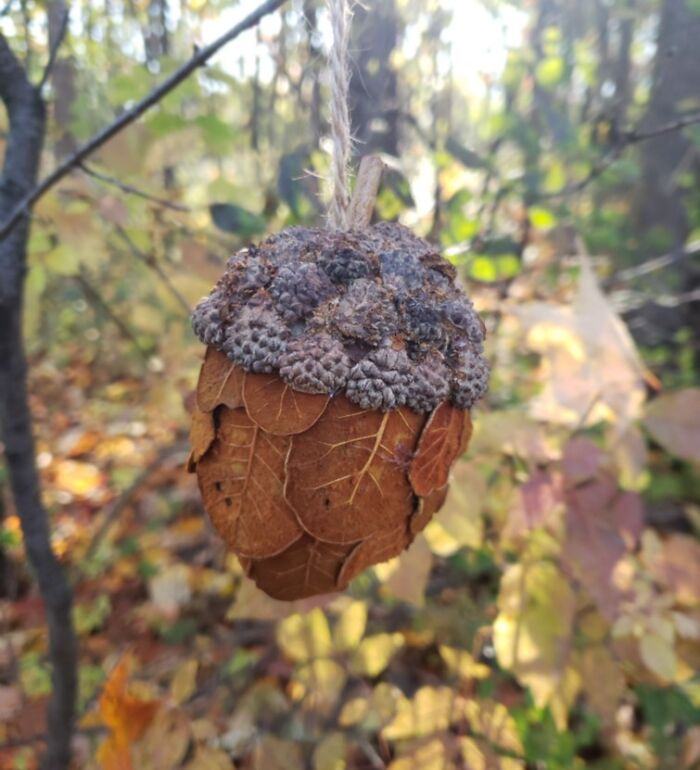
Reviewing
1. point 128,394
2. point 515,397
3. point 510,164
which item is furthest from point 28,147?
point 128,394

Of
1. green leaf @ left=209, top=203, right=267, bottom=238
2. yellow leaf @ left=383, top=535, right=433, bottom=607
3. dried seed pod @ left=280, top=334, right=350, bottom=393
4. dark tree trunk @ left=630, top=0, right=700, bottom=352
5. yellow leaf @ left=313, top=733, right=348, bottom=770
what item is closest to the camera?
dried seed pod @ left=280, top=334, right=350, bottom=393

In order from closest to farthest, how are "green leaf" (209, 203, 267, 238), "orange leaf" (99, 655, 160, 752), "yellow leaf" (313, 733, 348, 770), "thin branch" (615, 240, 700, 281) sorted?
"orange leaf" (99, 655, 160, 752)
"yellow leaf" (313, 733, 348, 770)
"green leaf" (209, 203, 267, 238)
"thin branch" (615, 240, 700, 281)

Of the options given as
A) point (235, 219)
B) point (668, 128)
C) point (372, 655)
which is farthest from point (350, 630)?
point (668, 128)

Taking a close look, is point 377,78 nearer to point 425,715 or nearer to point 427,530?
point 427,530

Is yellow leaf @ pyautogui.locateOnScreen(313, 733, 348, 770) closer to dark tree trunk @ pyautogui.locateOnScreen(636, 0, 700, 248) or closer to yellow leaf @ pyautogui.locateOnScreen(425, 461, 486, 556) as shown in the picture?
yellow leaf @ pyautogui.locateOnScreen(425, 461, 486, 556)

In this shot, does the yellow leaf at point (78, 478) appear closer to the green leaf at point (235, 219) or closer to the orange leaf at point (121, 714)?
the green leaf at point (235, 219)

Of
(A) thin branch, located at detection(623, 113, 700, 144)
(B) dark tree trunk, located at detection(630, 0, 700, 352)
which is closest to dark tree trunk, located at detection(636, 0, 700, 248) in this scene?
(B) dark tree trunk, located at detection(630, 0, 700, 352)

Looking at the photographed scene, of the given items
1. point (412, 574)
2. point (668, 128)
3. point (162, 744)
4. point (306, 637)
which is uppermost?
point (668, 128)

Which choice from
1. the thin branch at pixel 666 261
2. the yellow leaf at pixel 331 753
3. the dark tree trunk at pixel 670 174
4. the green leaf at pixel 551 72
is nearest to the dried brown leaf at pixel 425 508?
the yellow leaf at pixel 331 753
